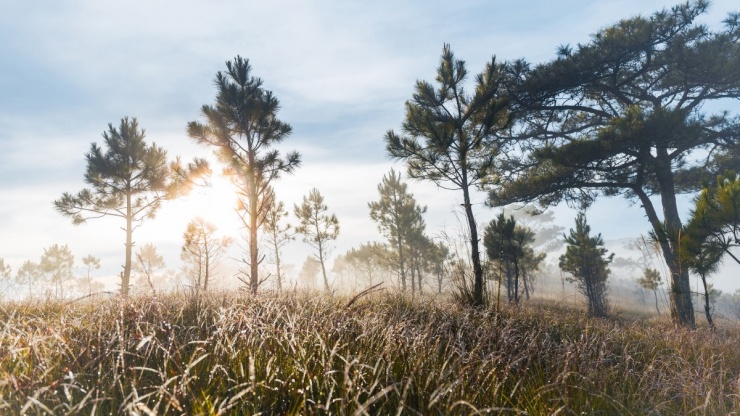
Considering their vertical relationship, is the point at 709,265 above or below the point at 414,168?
below

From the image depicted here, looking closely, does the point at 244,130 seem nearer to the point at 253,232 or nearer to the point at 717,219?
the point at 253,232

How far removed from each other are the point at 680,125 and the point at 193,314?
14.5m

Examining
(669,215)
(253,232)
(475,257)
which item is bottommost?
(475,257)

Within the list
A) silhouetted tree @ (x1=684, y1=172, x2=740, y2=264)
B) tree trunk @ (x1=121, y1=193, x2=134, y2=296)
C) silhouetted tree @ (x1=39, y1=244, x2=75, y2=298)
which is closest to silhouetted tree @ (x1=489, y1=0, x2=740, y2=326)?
silhouetted tree @ (x1=684, y1=172, x2=740, y2=264)

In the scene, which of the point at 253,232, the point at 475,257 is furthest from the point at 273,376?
the point at 253,232

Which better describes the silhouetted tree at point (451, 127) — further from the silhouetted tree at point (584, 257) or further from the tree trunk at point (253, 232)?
the silhouetted tree at point (584, 257)

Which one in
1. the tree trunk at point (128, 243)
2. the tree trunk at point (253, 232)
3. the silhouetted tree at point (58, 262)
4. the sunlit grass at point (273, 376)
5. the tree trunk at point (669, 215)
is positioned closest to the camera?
the sunlit grass at point (273, 376)

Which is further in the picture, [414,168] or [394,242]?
[394,242]

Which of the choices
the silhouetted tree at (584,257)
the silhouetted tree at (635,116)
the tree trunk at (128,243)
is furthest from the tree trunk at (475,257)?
the tree trunk at (128,243)

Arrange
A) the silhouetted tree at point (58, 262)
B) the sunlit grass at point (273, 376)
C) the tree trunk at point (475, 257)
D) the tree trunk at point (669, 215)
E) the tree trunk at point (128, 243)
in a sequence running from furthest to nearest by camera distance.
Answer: the silhouetted tree at point (58, 262) < the tree trunk at point (128, 243) < the tree trunk at point (669, 215) < the tree trunk at point (475, 257) < the sunlit grass at point (273, 376)

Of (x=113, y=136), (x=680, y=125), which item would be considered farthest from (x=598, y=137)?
(x=113, y=136)

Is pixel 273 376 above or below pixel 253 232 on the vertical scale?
below

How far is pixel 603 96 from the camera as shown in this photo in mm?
16828

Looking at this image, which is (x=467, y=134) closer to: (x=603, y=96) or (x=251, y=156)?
(x=251, y=156)
